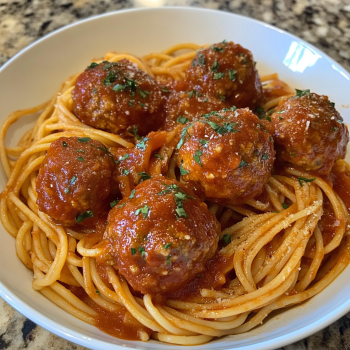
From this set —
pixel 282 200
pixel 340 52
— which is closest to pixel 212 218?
pixel 282 200

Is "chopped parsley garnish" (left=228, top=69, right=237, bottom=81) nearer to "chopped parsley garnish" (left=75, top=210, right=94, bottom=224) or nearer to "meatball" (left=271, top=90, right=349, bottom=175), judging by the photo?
"meatball" (left=271, top=90, right=349, bottom=175)

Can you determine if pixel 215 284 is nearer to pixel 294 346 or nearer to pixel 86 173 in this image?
pixel 294 346

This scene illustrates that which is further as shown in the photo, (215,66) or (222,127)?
(215,66)

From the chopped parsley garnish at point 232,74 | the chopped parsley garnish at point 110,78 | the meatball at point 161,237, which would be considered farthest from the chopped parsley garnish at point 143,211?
the chopped parsley garnish at point 232,74

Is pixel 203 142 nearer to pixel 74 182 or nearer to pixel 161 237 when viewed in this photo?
pixel 161 237

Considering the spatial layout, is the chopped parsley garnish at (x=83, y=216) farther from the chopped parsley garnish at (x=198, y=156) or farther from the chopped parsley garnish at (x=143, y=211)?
the chopped parsley garnish at (x=198, y=156)

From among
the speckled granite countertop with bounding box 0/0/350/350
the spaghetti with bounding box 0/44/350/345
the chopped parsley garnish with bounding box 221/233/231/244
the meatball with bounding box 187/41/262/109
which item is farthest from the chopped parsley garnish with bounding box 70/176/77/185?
the speckled granite countertop with bounding box 0/0/350/350

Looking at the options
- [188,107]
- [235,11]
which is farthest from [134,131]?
[235,11]
